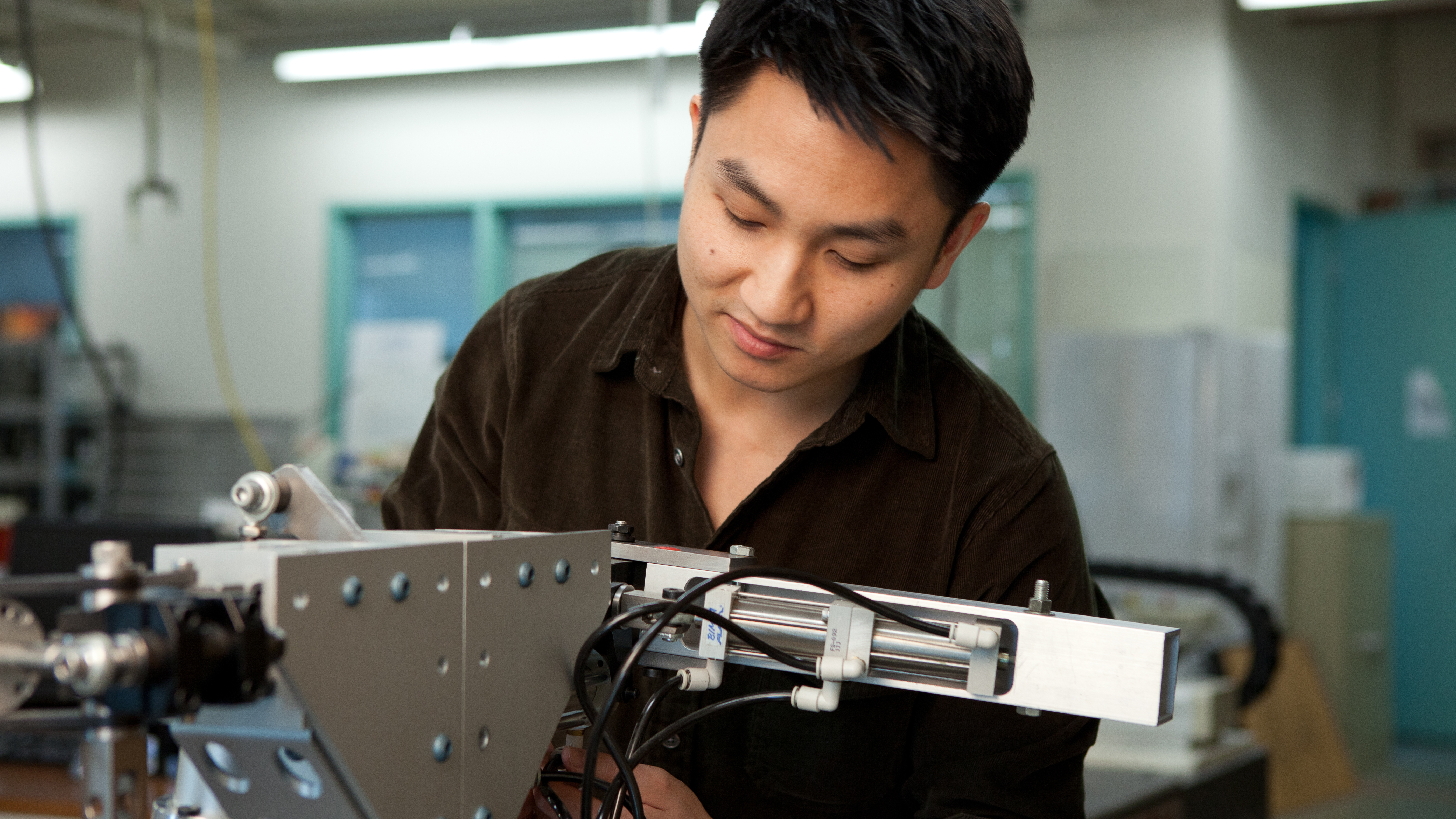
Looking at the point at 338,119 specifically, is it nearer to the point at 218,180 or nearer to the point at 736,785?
the point at 218,180

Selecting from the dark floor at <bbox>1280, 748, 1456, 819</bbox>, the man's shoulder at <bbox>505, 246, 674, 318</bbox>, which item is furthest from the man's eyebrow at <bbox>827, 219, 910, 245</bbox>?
the dark floor at <bbox>1280, 748, 1456, 819</bbox>

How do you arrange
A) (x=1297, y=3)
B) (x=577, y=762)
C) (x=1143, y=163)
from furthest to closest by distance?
(x=1143, y=163)
(x=1297, y=3)
(x=577, y=762)

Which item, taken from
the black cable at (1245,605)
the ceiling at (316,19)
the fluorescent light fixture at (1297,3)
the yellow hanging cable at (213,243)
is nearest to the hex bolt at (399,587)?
the black cable at (1245,605)

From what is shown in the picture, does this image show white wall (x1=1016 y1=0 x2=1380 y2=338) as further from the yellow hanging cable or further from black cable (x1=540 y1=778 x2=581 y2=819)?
black cable (x1=540 y1=778 x2=581 y2=819)

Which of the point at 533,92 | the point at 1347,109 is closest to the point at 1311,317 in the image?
the point at 1347,109

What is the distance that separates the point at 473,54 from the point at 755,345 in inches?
158

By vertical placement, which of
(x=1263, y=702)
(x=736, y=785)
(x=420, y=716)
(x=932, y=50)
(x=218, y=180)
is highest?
(x=218, y=180)

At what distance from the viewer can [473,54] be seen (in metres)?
4.57

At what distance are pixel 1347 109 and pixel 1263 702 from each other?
2.87 metres

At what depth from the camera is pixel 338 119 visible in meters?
5.11

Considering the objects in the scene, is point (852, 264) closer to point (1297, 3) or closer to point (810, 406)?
point (810, 406)

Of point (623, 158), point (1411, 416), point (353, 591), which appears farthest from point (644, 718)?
point (1411, 416)

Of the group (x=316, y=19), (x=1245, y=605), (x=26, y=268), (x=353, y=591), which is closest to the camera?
(x=353, y=591)

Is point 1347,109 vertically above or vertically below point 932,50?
above
